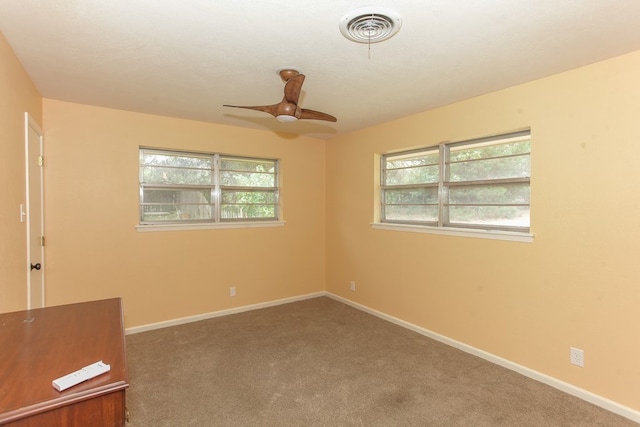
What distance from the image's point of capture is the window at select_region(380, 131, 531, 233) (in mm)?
2881

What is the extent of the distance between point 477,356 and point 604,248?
1.39 metres

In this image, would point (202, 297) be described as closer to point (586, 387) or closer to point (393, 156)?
point (393, 156)

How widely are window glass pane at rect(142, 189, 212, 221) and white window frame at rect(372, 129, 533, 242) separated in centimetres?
213

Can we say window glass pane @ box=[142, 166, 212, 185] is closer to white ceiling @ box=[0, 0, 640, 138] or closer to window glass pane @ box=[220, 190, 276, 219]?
window glass pane @ box=[220, 190, 276, 219]

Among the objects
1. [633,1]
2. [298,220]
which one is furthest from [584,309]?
[298,220]

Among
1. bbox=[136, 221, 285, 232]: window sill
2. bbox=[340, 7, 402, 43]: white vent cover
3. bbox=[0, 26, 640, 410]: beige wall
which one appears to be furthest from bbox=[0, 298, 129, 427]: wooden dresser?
bbox=[136, 221, 285, 232]: window sill

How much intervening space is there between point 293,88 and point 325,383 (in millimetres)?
2192

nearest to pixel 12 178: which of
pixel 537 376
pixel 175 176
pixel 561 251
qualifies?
pixel 175 176

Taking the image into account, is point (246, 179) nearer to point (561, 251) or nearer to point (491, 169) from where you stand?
point (491, 169)

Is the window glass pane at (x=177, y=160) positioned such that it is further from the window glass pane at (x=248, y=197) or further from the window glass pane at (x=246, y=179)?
the window glass pane at (x=248, y=197)

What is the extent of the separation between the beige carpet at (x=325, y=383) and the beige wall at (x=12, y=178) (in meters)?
1.09

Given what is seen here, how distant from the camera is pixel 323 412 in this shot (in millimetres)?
2252

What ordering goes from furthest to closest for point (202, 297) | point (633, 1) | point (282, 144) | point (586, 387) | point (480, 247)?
point (282, 144)
point (202, 297)
point (480, 247)
point (586, 387)
point (633, 1)

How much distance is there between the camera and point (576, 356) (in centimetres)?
245
